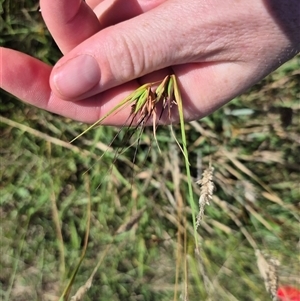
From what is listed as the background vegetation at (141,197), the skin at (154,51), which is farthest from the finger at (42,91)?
the background vegetation at (141,197)

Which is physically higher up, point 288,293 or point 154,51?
point 154,51

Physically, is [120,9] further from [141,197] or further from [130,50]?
[141,197]

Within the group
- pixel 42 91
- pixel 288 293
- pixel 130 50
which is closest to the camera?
pixel 130 50

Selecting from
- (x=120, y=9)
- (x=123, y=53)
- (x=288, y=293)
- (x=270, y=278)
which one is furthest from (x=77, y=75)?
(x=288, y=293)

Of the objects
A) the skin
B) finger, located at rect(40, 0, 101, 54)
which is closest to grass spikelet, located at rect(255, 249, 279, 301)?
the skin

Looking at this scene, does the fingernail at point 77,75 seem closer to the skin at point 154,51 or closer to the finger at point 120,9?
the skin at point 154,51

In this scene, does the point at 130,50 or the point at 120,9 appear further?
the point at 120,9

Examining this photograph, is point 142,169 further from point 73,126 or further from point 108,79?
point 108,79
